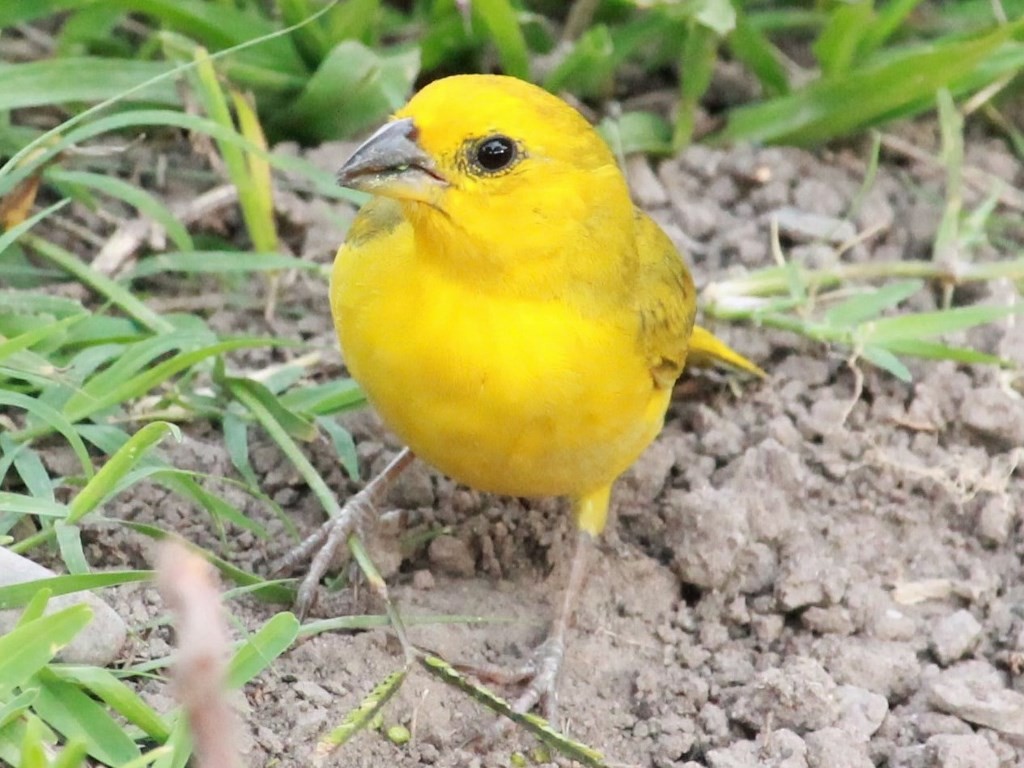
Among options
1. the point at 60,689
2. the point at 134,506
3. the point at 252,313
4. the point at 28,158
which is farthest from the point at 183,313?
the point at 60,689

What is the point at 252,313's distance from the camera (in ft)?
14.4

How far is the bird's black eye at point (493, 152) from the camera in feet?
10.2

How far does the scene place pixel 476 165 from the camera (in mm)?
3102

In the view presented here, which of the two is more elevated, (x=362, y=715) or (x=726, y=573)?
(x=362, y=715)

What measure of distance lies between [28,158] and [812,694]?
95.4 inches

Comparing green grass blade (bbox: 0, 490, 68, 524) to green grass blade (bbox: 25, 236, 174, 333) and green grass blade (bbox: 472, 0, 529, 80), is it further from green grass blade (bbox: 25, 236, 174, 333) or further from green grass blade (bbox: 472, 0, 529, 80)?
green grass blade (bbox: 472, 0, 529, 80)

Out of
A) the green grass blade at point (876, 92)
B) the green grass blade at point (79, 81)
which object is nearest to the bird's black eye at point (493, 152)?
the green grass blade at point (79, 81)

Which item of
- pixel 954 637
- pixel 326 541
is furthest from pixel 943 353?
pixel 326 541

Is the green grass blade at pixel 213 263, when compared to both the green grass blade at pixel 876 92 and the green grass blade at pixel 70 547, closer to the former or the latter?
the green grass blade at pixel 70 547

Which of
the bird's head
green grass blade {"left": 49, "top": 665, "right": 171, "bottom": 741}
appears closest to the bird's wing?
the bird's head

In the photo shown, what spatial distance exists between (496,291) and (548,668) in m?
0.95

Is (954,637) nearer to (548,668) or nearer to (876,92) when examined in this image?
(548,668)

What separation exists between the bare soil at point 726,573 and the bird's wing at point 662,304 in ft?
1.50

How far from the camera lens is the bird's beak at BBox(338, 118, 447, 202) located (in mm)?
3074
